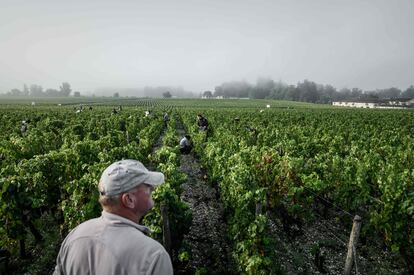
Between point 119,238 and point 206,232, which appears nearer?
point 119,238

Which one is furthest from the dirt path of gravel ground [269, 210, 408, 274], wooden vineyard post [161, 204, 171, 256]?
gravel ground [269, 210, 408, 274]

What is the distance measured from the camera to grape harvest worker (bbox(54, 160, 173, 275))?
6.55 ft

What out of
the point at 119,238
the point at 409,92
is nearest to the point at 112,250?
the point at 119,238

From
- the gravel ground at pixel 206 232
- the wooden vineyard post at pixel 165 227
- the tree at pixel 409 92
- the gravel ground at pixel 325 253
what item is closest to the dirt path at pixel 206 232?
the gravel ground at pixel 206 232

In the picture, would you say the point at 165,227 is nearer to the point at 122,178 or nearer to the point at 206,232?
the point at 206,232

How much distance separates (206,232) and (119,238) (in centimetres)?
704

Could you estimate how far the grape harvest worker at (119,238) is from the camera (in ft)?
6.55

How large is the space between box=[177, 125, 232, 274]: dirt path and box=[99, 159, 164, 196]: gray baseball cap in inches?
168

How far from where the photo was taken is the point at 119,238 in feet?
6.72

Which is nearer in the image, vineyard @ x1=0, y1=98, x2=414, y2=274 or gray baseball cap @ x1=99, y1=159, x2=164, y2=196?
gray baseball cap @ x1=99, y1=159, x2=164, y2=196

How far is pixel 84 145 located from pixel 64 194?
7.30 ft

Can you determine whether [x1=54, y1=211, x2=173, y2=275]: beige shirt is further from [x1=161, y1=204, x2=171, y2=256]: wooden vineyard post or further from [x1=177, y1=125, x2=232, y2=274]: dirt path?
[x1=177, y1=125, x2=232, y2=274]: dirt path

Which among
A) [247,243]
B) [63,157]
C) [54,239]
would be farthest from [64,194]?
[247,243]

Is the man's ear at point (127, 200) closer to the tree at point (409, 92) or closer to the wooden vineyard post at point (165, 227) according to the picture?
the wooden vineyard post at point (165, 227)
